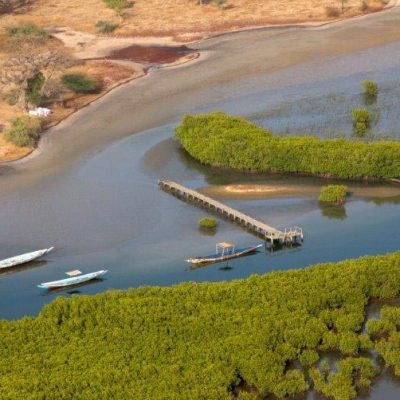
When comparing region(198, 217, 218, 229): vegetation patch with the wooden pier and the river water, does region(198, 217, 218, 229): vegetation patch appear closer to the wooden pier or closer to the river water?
the river water

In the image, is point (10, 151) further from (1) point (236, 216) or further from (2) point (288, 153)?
(2) point (288, 153)

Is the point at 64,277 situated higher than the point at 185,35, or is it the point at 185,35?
the point at 185,35

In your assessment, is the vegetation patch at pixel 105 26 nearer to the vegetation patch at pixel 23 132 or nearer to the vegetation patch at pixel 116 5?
the vegetation patch at pixel 116 5

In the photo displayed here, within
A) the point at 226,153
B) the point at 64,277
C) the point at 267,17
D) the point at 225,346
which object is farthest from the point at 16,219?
the point at 267,17

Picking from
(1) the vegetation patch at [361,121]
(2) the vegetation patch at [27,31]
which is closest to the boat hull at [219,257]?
(1) the vegetation patch at [361,121]

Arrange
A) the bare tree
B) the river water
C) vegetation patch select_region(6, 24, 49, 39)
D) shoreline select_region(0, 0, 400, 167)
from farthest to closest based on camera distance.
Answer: vegetation patch select_region(6, 24, 49, 39) < shoreline select_region(0, 0, 400, 167) < the bare tree < the river water

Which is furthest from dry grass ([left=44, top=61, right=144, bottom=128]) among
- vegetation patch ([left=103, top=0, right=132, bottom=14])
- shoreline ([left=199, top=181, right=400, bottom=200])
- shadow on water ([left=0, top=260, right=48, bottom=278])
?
shadow on water ([left=0, top=260, right=48, bottom=278])

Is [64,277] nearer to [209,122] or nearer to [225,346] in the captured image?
[225,346]

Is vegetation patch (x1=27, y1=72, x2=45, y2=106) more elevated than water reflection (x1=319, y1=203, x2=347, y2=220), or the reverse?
vegetation patch (x1=27, y1=72, x2=45, y2=106)
